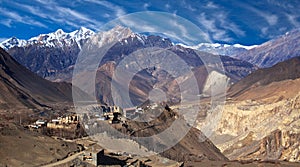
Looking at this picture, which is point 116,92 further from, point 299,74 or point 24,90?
point 299,74

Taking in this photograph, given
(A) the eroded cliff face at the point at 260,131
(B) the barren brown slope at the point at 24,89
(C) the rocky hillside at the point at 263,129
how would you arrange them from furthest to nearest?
(B) the barren brown slope at the point at 24,89 < (C) the rocky hillside at the point at 263,129 < (A) the eroded cliff face at the point at 260,131

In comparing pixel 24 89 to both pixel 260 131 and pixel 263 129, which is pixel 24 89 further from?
pixel 263 129

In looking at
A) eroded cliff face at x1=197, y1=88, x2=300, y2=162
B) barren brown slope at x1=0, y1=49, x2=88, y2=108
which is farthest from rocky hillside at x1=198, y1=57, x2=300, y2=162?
barren brown slope at x1=0, y1=49, x2=88, y2=108

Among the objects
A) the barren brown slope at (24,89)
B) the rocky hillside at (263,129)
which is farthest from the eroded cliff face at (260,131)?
the barren brown slope at (24,89)

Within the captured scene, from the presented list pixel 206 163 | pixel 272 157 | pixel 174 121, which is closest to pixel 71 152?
pixel 206 163

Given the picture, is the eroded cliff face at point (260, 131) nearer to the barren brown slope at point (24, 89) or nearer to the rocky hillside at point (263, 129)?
the rocky hillside at point (263, 129)

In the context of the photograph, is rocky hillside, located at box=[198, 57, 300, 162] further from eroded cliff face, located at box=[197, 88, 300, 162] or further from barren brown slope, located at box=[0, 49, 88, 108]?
barren brown slope, located at box=[0, 49, 88, 108]
